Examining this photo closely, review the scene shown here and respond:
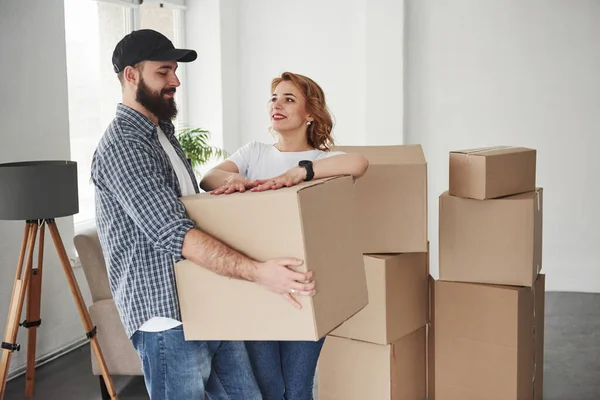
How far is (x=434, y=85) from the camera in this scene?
16.8ft

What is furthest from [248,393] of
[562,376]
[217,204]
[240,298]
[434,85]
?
[434,85]

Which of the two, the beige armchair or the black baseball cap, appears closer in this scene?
the black baseball cap

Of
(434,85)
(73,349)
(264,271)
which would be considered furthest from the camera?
(434,85)

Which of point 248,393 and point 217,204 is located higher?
point 217,204

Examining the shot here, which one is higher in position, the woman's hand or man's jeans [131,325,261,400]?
the woman's hand

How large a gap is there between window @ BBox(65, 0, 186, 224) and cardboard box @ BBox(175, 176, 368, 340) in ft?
9.40

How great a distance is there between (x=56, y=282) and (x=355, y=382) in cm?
180

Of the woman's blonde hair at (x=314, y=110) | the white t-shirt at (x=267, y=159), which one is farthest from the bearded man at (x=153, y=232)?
the woman's blonde hair at (x=314, y=110)

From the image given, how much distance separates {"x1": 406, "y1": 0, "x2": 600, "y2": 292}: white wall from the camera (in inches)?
191

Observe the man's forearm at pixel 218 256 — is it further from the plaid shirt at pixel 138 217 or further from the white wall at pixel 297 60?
the white wall at pixel 297 60

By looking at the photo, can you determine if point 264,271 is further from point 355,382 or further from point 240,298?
point 355,382

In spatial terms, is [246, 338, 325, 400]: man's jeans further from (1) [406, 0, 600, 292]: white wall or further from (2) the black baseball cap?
(1) [406, 0, 600, 292]: white wall

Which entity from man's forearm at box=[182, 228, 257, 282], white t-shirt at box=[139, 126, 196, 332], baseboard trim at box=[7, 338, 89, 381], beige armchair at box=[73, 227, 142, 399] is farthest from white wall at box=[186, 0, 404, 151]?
man's forearm at box=[182, 228, 257, 282]

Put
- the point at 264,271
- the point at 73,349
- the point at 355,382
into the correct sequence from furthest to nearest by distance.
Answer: the point at 73,349 → the point at 355,382 → the point at 264,271
